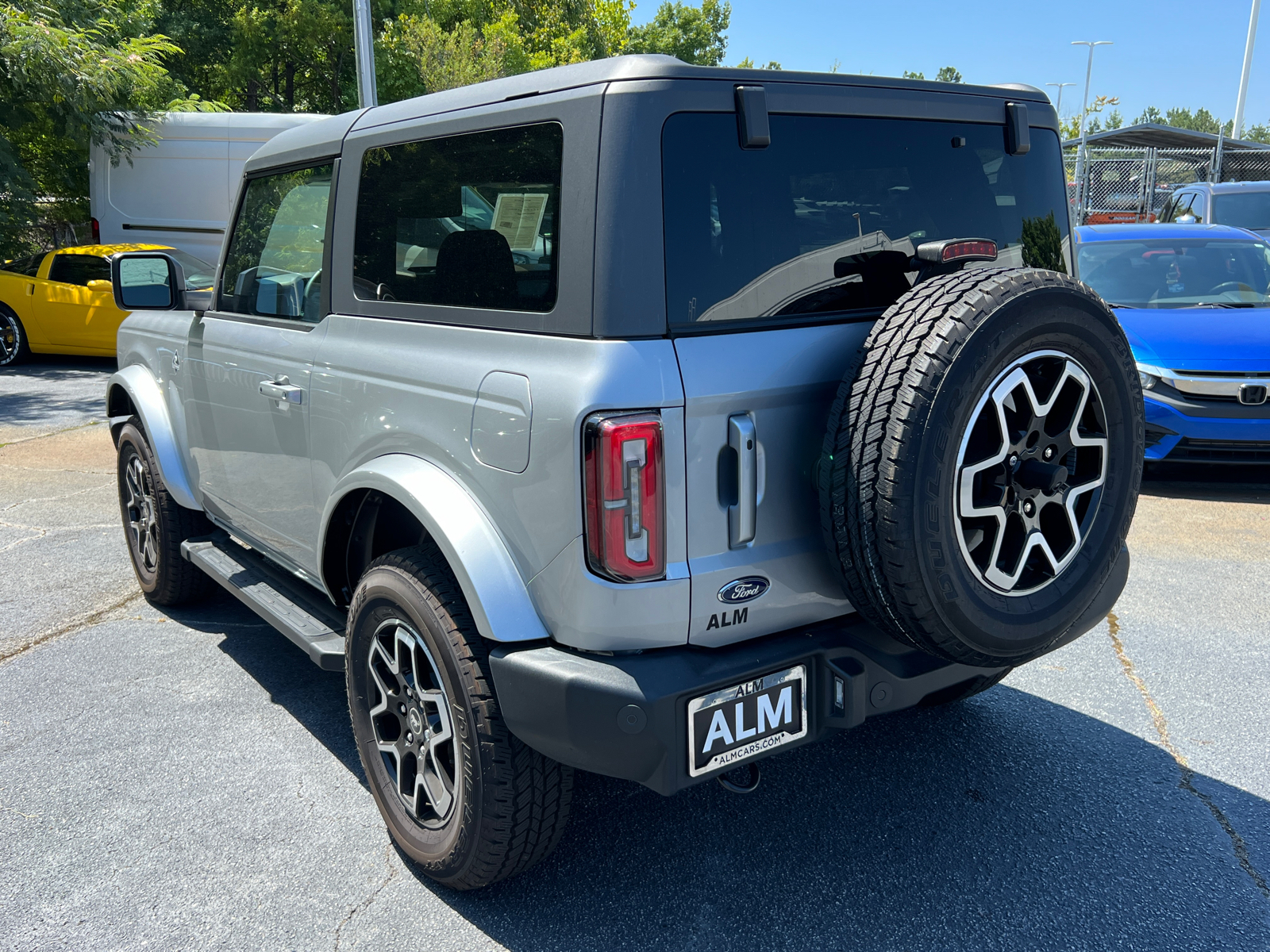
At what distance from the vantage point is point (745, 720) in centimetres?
226

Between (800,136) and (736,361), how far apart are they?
0.62m

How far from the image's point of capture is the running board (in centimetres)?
307

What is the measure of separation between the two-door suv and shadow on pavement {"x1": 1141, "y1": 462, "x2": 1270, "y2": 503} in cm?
458

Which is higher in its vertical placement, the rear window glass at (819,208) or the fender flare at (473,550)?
the rear window glass at (819,208)

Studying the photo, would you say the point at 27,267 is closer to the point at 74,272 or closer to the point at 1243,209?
the point at 74,272

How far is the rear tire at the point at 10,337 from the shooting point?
1249 cm

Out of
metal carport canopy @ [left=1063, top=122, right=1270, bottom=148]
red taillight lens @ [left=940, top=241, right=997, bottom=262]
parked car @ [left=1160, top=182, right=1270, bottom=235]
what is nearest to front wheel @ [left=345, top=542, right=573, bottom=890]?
red taillight lens @ [left=940, top=241, right=997, bottom=262]

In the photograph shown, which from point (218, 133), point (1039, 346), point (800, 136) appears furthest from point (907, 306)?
point (218, 133)

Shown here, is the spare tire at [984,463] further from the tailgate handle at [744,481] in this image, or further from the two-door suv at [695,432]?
the tailgate handle at [744,481]

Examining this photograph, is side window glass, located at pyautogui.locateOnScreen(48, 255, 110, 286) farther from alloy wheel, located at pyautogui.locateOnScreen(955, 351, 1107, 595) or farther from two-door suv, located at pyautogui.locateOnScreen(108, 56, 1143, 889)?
alloy wheel, located at pyautogui.locateOnScreen(955, 351, 1107, 595)

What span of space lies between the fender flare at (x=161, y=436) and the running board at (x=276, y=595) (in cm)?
23

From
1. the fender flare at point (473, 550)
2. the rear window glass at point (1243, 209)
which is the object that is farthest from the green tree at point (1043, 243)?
the rear window glass at point (1243, 209)

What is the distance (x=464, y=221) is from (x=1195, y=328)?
19.2 ft

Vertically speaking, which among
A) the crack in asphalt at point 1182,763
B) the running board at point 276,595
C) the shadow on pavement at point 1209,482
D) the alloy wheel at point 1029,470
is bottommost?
the crack in asphalt at point 1182,763
